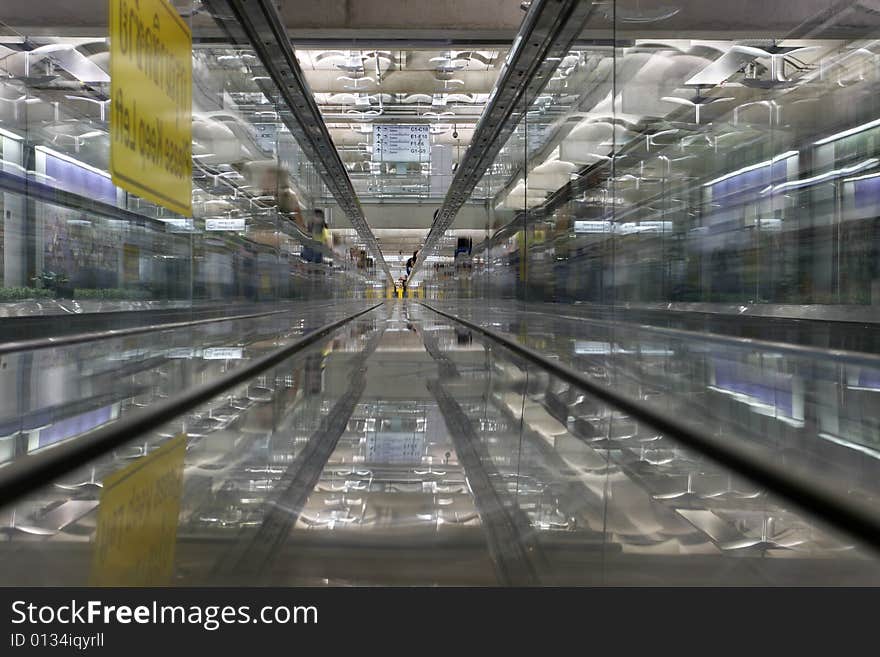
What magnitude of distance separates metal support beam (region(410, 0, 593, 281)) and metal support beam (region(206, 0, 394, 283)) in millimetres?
3458

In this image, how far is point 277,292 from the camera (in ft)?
51.1

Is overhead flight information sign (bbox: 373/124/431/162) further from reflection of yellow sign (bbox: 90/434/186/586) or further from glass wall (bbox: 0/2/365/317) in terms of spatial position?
reflection of yellow sign (bbox: 90/434/186/586)

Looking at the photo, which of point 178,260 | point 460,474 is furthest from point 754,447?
point 178,260

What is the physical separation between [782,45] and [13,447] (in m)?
15.2

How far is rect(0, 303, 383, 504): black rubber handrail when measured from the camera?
5.08ft

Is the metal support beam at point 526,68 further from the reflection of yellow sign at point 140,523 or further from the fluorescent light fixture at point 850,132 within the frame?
the reflection of yellow sign at point 140,523

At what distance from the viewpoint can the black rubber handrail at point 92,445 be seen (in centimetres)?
155

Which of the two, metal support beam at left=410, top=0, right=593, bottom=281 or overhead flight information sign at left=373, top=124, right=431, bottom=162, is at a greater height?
overhead flight information sign at left=373, top=124, right=431, bottom=162

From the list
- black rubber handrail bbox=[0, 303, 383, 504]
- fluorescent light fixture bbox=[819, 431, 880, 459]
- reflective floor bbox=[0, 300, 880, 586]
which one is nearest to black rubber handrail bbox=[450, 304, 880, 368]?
reflective floor bbox=[0, 300, 880, 586]

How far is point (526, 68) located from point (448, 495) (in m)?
9.62

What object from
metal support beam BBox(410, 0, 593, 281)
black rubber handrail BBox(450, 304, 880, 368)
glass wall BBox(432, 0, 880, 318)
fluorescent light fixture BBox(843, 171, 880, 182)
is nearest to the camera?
black rubber handrail BBox(450, 304, 880, 368)

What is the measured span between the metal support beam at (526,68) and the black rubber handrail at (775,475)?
6776 millimetres

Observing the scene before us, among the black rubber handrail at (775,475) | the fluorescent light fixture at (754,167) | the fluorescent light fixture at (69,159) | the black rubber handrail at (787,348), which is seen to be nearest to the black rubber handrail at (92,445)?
the black rubber handrail at (775,475)
